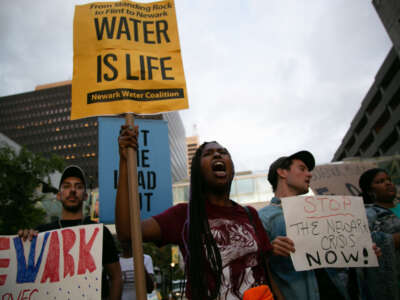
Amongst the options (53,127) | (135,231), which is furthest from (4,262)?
(53,127)

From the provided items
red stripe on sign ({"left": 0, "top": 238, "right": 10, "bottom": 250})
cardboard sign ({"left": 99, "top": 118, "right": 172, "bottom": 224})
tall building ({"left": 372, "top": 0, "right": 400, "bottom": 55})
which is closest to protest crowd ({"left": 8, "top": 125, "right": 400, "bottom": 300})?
red stripe on sign ({"left": 0, "top": 238, "right": 10, "bottom": 250})

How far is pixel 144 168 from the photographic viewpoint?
3.64m

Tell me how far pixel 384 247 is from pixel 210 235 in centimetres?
178

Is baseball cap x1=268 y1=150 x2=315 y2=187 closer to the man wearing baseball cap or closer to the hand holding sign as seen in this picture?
the man wearing baseball cap

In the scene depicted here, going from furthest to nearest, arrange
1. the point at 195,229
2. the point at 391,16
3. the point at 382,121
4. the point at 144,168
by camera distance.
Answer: the point at 382,121, the point at 391,16, the point at 144,168, the point at 195,229

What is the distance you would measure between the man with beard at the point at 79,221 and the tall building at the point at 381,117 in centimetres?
3751

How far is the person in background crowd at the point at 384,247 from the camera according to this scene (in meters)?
2.37

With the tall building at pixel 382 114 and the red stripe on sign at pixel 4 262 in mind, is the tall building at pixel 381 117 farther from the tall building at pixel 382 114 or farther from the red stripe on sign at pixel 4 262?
the red stripe on sign at pixel 4 262

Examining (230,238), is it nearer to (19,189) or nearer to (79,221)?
(79,221)

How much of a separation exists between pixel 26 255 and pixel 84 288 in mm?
474

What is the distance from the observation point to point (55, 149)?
10306 cm

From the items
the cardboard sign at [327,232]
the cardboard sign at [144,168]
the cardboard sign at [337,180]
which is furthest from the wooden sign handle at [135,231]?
the cardboard sign at [337,180]

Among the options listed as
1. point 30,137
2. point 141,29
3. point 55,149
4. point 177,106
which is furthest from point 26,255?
point 30,137

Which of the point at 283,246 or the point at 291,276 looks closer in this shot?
the point at 283,246
